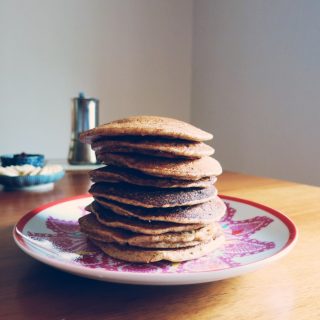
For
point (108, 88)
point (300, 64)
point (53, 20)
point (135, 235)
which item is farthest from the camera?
point (108, 88)

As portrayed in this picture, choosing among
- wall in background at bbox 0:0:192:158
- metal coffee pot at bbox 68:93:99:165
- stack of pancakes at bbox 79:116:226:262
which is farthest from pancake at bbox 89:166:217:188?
wall in background at bbox 0:0:192:158

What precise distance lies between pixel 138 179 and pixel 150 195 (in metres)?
0.03

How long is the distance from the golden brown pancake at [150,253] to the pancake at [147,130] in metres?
0.18

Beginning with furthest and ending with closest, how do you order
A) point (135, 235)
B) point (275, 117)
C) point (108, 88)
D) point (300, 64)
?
point (108, 88) < point (275, 117) < point (300, 64) < point (135, 235)

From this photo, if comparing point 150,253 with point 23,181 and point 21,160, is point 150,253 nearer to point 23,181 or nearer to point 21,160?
point 23,181

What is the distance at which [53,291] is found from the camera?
48 cm

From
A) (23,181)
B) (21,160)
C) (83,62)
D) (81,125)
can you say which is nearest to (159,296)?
(23,181)

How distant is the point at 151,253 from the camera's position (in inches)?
21.8

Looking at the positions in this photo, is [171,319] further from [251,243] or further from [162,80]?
[162,80]

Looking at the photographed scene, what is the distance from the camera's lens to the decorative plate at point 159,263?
451mm

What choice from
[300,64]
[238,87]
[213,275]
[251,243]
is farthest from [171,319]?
[238,87]

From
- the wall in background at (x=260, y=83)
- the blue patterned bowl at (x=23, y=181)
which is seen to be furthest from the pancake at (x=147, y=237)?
the wall in background at (x=260, y=83)

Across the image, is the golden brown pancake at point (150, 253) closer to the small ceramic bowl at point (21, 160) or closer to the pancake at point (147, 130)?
the pancake at point (147, 130)

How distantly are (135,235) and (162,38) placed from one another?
10.1ft
